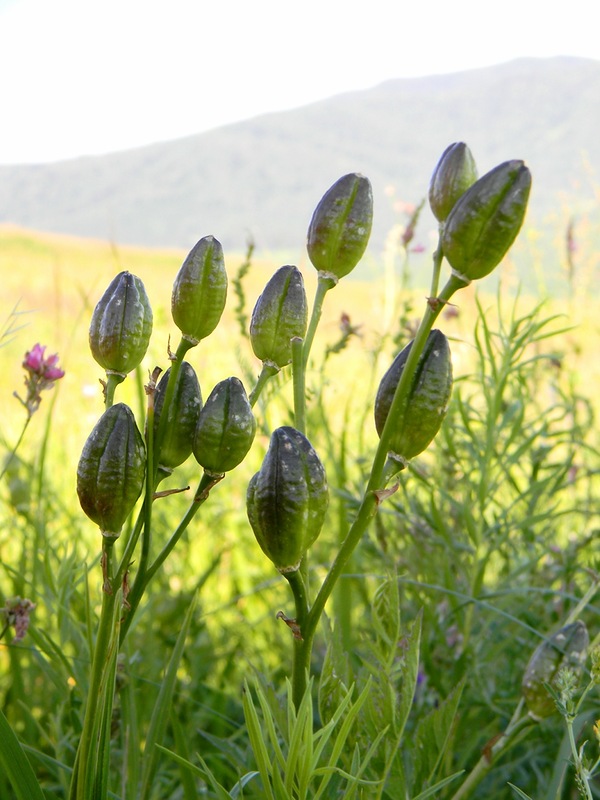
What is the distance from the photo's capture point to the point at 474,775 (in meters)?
0.74

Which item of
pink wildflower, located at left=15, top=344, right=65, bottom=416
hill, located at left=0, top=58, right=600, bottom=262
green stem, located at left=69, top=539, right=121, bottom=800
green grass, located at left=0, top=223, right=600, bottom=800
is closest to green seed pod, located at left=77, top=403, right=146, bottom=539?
green stem, located at left=69, top=539, right=121, bottom=800

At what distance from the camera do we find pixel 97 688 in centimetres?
57

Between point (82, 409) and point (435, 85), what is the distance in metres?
122

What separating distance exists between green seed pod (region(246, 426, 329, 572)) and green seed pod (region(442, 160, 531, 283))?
165mm

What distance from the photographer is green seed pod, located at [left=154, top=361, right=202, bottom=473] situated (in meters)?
0.63

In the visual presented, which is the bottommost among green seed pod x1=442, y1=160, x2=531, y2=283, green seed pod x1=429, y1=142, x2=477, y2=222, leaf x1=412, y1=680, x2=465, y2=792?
leaf x1=412, y1=680, x2=465, y2=792

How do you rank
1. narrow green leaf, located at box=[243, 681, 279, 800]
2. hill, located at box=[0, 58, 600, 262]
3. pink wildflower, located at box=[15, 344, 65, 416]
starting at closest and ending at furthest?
narrow green leaf, located at box=[243, 681, 279, 800], pink wildflower, located at box=[15, 344, 65, 416], hill, located at box=[0, 58, 600, 262]

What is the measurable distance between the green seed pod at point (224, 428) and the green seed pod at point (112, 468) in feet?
0.15

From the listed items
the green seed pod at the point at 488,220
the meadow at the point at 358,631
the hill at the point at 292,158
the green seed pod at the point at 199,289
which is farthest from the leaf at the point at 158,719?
the hill at the point at 292,158


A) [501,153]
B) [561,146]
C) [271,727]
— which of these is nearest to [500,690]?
[271,727]

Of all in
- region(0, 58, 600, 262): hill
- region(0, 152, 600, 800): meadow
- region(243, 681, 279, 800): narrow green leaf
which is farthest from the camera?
region(0, 58, 600, 262): hill

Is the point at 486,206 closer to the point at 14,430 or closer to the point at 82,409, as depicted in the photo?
the point at 14,430

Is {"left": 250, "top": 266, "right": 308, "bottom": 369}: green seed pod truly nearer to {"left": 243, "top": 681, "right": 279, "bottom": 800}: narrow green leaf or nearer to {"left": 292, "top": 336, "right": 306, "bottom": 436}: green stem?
{"left": 292, "top": 336, "right": 306, "bottom": 436}: green stem

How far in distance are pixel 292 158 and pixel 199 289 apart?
306 ft
